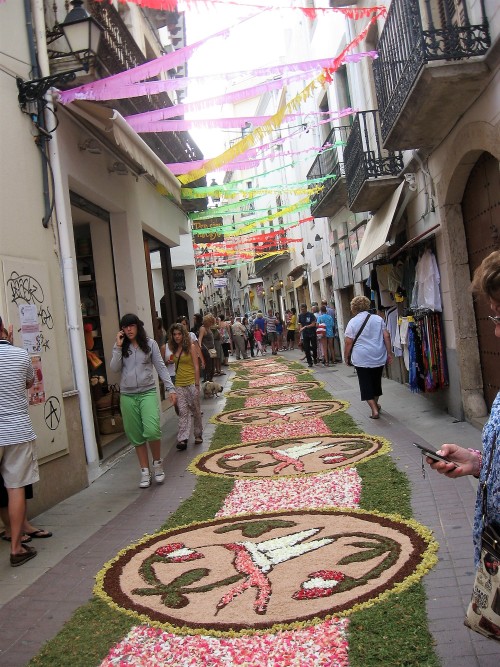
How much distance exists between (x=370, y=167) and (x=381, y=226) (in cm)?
105

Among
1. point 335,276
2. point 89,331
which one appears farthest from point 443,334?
point 335,276

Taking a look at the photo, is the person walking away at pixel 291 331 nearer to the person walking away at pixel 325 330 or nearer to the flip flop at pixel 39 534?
the person walking away at pixel 325 330

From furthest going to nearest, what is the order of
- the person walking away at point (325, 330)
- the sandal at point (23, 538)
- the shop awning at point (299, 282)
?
1. the shop awning at point (299, 282)
2. the person walking away at point (325, 330)
3. the sandal at point (23, 538)

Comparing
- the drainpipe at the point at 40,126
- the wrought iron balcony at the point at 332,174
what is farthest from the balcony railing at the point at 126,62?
the wrought iron balcony at the point at 332,174

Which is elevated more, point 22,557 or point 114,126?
point 114,126

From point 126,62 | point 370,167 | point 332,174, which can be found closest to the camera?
point 126,62

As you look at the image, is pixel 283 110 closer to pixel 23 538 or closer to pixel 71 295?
pixel 71 295

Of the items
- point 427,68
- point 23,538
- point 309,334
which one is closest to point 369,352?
point 427,68

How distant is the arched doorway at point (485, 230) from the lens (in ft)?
24.3

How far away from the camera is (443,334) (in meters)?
9.32

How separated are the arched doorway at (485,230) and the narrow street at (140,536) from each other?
2.62 feet

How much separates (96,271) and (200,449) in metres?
3.91

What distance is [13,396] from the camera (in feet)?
16.6

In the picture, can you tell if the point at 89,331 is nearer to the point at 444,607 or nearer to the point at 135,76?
the point at 135,76
